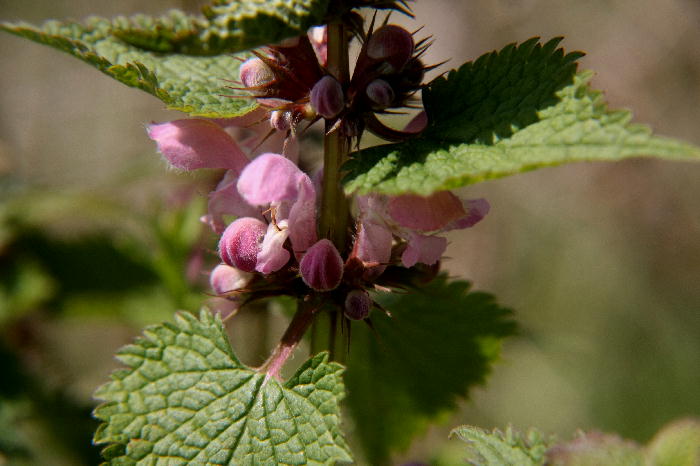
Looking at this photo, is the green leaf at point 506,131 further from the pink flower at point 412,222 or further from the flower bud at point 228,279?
the flower bud at point 228,279

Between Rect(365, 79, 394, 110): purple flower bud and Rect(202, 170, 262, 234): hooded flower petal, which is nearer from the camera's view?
Rect(365, 79, 394, 110): purple flower bud

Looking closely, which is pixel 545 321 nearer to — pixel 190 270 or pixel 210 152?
pixel 190 270

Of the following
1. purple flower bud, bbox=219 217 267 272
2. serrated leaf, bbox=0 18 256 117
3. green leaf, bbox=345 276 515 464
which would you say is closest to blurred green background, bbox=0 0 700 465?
green leaf, bbox=345 276 515 464

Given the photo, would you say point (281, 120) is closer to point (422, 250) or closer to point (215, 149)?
point (215, 149)

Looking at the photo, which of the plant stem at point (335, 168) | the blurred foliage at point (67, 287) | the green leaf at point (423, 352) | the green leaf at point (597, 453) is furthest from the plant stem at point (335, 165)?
the blurred foliage at point (67, 287)

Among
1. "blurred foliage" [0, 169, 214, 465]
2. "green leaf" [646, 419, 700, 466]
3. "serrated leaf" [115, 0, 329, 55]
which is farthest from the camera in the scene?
"blurred foliage" [0, 169, 214, 465]

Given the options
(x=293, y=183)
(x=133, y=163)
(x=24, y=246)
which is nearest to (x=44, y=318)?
(x=24, y=246)

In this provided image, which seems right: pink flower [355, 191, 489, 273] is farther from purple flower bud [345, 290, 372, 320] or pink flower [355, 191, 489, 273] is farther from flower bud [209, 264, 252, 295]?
flower bud [209, 264, 252, 295]
